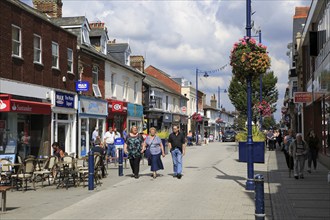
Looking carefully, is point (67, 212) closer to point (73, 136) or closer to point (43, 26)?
point (43, 26)

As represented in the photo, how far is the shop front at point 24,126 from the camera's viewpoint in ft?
52.1

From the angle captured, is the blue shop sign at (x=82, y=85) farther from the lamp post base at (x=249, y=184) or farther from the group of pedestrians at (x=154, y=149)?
the lamp post base at (x=249, y=184)

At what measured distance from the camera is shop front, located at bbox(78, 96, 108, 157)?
23250 millimetres

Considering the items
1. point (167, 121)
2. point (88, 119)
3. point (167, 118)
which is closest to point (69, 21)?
point (88, 119)

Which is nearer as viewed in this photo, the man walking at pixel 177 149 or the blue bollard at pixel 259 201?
the blue bollard at pixel 259 201

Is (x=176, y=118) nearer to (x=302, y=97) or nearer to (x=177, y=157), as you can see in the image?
(x=302, y=97)

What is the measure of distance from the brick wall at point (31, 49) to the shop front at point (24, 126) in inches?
41.4

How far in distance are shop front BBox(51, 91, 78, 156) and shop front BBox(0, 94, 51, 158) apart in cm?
72

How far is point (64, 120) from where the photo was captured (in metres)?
21.4

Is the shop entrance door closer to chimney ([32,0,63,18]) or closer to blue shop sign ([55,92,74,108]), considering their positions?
blue shop sign ([55,92,74,108])

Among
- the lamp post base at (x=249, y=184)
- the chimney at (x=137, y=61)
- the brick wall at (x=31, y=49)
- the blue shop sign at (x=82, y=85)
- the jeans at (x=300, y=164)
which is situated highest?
the chimney at (x=137, y=61)

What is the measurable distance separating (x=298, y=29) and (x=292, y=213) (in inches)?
1456

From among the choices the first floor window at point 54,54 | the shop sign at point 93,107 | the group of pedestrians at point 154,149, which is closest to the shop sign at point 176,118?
the shop sign at point 93,107

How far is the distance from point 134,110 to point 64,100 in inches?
494
